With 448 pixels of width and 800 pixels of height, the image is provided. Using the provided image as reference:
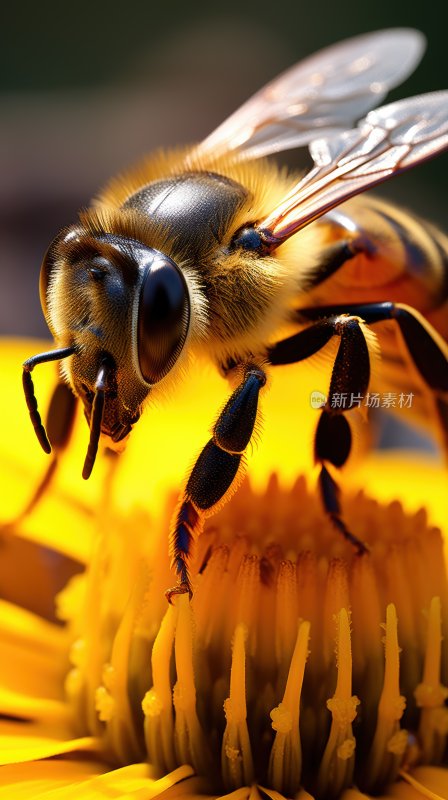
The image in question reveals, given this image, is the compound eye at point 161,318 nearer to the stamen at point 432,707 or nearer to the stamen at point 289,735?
the stamen at point 289,735

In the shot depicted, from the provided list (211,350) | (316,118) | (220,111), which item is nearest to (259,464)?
(316,118)

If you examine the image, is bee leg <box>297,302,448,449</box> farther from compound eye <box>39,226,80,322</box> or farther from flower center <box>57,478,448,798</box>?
compound eye <box>39,226,80,322</box>

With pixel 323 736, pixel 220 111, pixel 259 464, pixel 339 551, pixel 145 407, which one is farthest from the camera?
pixel 220 111

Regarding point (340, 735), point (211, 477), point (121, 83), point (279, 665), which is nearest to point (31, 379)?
point (211, 477)

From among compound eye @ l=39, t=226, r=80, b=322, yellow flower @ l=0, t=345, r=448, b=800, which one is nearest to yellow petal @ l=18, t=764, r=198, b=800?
yellow flower @ l=0, t=345, r=448, b=800

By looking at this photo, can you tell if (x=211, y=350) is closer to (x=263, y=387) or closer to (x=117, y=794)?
(x=263, y=387)

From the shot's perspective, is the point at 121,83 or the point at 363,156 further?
the point at 121,83

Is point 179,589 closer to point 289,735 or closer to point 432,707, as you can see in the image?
point 289,735
